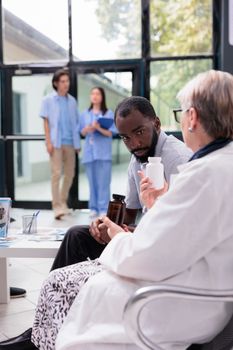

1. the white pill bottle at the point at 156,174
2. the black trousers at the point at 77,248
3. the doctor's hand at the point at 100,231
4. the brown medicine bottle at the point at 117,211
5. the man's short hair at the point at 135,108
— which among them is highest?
the man's short hair at the point at 135,108

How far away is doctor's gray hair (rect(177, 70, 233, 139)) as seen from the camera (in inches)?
47.5

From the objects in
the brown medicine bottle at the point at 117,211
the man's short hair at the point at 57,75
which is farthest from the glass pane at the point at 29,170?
the brown medicine bottle at the point at 117,211

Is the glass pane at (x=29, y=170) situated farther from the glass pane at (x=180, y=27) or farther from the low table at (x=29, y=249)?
the low table at (x=29, y=249)

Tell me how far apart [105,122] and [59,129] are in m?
0.54

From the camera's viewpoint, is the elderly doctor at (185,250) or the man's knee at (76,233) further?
the man's knee at (76,233)

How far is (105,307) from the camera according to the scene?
1.23m

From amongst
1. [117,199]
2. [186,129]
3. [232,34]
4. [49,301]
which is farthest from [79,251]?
[232,34]

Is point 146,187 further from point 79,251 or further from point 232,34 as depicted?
point 232,34

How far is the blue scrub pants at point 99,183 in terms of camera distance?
5.31 m

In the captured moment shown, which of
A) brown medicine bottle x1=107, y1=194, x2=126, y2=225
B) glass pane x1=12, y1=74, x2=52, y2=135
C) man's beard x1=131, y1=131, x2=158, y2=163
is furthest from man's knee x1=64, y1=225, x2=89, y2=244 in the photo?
glass pane x1=12, y1=74, x2=52, y2=135

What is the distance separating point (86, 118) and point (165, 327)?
14.1 ft

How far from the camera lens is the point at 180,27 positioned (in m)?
A: 5.51

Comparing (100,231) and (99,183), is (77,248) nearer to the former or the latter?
(100,231)

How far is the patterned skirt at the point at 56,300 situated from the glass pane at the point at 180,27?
4357 millimetres
